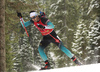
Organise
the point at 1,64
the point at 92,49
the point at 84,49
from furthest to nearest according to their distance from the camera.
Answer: the point at 84,49
the point at 92,49
the point at 1,64

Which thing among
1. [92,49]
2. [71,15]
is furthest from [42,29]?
[71,15]

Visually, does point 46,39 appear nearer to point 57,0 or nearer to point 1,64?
point 1,64

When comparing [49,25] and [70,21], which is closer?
[49,25]

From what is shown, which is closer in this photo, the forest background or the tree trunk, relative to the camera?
the tree trunk

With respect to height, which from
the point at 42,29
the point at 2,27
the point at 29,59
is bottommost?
the point at 2,27

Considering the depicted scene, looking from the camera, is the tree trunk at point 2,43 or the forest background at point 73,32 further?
the forest background at point 73,32

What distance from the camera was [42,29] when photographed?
6.43 metres

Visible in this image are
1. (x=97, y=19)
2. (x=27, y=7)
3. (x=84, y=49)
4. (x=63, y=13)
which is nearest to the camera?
(x=27, y=7)

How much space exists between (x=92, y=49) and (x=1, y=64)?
10.6 metres

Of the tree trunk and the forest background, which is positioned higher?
the forest background

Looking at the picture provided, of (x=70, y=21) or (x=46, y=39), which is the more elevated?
(x=70, y=21)

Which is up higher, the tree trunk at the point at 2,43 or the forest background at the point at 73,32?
the forest background at the point at 73,32

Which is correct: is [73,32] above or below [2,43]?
above

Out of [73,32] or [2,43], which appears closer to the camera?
[2,43]
